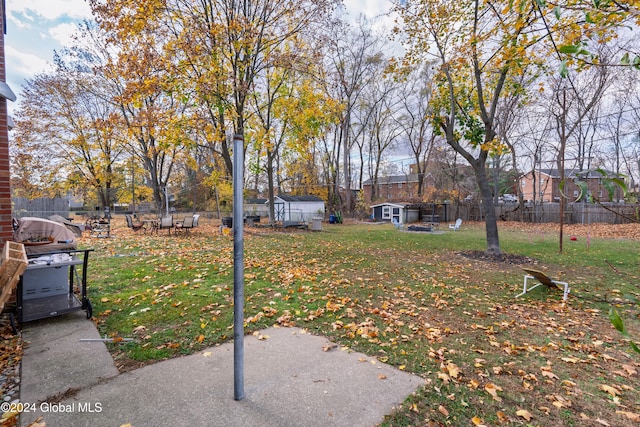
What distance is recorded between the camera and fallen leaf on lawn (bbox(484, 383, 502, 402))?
2.59 meters

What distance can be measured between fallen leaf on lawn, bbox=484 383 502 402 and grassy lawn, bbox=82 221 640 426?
0.4 inches

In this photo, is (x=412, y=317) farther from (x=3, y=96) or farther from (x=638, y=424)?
(x=3, y=96)

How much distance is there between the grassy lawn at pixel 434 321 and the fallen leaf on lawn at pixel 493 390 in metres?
0.01

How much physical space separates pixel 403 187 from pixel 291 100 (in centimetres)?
3078

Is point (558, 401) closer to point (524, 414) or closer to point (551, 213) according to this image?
point (524, 414)

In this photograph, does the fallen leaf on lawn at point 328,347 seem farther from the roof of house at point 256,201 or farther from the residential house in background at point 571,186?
the roof of house at point 256,201

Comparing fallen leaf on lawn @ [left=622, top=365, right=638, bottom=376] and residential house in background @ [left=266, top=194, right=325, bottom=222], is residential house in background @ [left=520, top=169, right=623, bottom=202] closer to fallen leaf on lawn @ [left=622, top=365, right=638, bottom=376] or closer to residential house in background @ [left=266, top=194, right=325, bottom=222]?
fallen leaf on lawn @ [left=622, top=365, right=638, bottom=376]

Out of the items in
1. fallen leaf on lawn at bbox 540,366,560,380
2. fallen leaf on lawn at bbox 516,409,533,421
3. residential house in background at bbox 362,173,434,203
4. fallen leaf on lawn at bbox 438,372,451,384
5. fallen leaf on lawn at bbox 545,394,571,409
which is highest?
residential house in background at bbox 362,173,434,203

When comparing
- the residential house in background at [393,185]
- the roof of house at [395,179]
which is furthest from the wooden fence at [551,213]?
the roof of house at [395,179]

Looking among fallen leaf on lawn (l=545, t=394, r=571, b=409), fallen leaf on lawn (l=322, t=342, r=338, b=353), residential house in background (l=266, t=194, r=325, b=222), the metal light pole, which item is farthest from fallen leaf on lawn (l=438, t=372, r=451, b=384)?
residential house in background (l=266, t=194, r=325, b=222)

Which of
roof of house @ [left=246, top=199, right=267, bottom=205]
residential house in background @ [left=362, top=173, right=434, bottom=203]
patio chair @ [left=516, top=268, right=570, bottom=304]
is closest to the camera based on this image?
patio chair @ [left=516, top=268, right=570, bottom=304]

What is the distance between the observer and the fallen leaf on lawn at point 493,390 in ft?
8.51

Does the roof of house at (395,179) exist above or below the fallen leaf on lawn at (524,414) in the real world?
above

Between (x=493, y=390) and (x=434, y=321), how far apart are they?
5.10 feet
